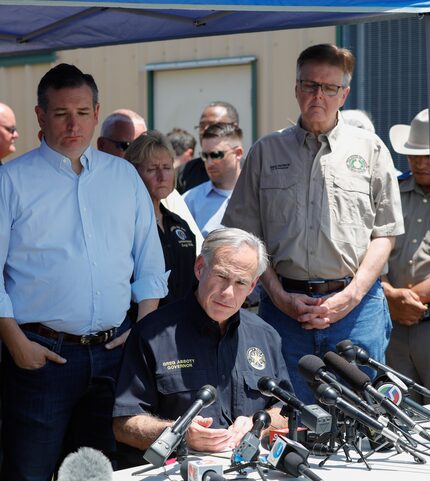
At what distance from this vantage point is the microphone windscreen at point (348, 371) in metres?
3.34

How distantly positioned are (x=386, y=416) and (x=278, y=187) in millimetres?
1748

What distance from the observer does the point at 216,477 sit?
2.89 metres

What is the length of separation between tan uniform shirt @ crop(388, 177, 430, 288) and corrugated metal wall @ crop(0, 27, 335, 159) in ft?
9.72

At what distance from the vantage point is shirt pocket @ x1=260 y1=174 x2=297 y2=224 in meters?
4.83

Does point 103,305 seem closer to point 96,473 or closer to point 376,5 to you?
point 376,5

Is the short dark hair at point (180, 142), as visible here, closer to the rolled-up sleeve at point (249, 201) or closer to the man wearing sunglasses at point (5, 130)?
the man wearing sunglasses at point (5, 130)

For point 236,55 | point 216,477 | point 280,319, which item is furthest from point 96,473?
point 236,55

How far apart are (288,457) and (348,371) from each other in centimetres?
51

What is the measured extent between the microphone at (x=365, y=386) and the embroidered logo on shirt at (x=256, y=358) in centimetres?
41

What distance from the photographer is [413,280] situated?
5.62m

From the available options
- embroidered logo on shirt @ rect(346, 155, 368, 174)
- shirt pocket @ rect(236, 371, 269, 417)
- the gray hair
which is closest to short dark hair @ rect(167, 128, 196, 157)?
embroidered logo on shirt @ rect(346, 155, 368, 174)

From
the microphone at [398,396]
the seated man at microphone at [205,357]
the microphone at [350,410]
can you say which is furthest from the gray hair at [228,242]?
the microphone at [350,410]

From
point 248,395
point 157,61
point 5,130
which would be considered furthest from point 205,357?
point 157,61

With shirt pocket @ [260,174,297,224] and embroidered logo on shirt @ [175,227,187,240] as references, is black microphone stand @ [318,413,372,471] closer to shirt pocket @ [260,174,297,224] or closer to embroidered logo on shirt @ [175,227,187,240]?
shirt pocket @ [260,174,297,224]
